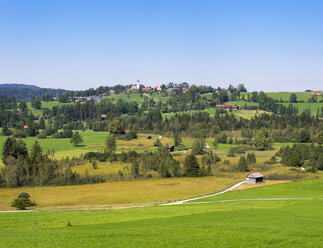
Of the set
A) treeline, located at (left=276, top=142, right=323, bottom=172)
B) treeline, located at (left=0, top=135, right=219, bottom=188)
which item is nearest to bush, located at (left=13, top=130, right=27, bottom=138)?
treeline, located at (left=0, top=135, right=219, bottom=188)

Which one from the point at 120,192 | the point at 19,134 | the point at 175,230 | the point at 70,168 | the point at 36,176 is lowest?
the point at 120,192

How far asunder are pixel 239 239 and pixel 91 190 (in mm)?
55405

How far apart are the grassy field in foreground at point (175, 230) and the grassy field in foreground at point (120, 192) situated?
17.8 metres

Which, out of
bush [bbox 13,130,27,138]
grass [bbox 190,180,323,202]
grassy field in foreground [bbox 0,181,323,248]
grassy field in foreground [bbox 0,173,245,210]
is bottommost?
grassy field in foreground [bbox 0,173,245,210]

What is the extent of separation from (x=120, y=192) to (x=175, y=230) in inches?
1766

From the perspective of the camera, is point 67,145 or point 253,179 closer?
point 253,179

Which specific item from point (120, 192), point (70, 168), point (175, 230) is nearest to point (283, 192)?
point (120, 192)

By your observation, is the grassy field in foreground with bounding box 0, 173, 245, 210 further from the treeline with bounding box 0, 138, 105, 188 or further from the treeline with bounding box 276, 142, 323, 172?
the treeline with bounding box 276, 142, 323, 172

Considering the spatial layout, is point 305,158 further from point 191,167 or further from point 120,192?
point 120,192

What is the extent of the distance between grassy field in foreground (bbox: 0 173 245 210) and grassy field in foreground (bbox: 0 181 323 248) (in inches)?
703

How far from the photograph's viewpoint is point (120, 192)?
76.4 metres

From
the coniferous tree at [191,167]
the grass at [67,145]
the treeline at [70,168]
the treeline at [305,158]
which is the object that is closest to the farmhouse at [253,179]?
the treeline at [70,168]

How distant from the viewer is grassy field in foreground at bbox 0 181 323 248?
90.5 feet

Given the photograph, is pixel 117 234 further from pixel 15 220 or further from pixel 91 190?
pixel 91 190
